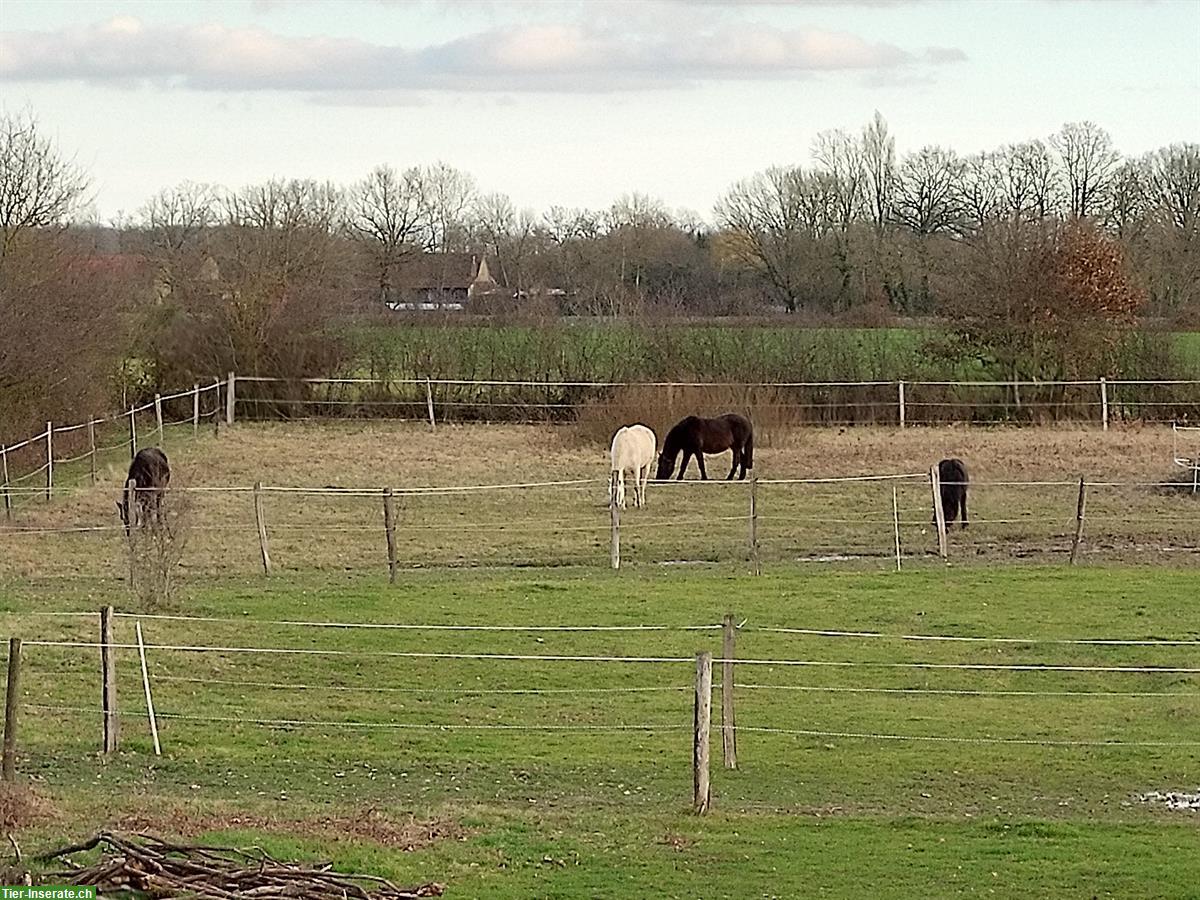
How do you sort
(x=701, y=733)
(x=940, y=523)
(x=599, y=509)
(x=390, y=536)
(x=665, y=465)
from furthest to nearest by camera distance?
(x=665, y=465)
(x=599, y=509)
(x=940, y=523)
(x=390, y=536)
(x=701, y=733)

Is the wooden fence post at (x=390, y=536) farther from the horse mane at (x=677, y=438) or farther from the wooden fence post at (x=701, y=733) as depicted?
the wooden fence post at (x=701, y=733)

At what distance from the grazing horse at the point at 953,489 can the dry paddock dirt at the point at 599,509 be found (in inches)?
11.5

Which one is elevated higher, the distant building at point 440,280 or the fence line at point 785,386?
the distant building at point 440,280

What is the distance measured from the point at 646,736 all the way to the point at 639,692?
1.31 meters

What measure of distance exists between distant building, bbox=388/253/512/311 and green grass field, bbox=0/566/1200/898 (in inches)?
1218

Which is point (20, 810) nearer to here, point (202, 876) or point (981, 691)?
point (202, 876)

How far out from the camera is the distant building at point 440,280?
49.9m

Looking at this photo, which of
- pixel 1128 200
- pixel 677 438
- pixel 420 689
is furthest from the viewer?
pixel 1128 200

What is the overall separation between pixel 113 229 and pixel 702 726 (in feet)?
152

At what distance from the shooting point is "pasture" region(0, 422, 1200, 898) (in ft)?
26.9

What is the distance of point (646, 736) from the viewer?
11.4m

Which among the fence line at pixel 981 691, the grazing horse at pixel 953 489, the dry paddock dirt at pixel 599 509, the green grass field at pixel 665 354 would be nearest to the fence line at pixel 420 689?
the fence line at pixel 981 691

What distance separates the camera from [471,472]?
26.6 metres

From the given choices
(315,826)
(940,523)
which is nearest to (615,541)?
(940,523)
